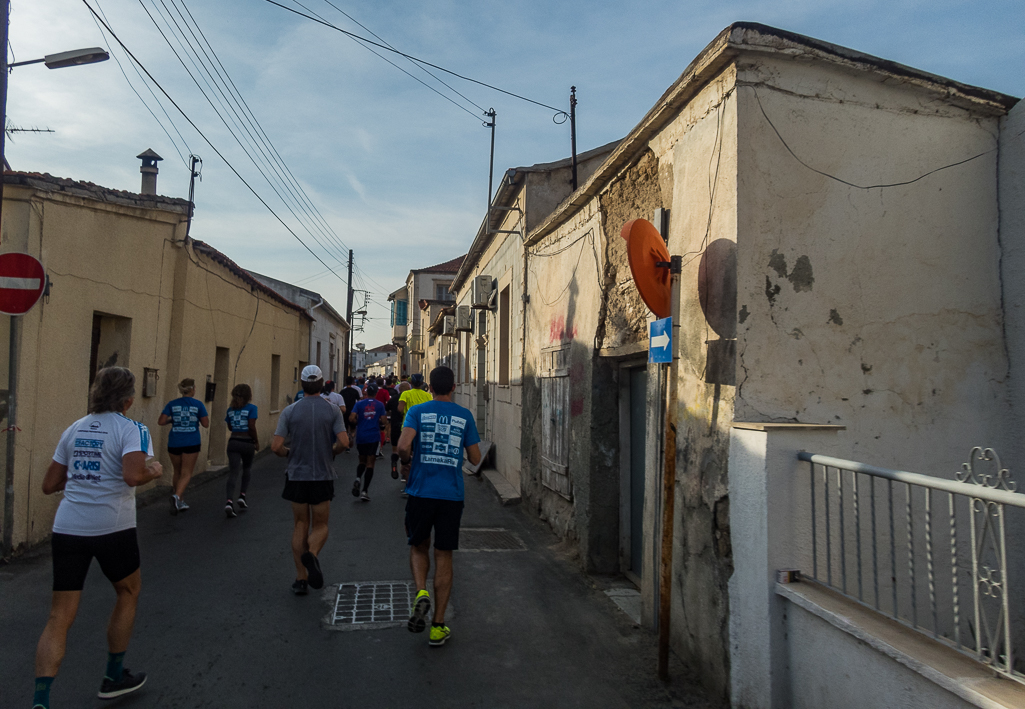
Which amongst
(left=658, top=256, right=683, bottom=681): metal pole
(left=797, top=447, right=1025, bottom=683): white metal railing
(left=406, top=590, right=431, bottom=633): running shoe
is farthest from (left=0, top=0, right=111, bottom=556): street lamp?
(left=797, top=447, right=1025, bottom=683): white metal railing

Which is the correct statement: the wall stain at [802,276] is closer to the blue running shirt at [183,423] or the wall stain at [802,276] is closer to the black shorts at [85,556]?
the black shorts at [85,556]

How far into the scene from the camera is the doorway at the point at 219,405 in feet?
42.4

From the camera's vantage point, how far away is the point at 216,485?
11039mm

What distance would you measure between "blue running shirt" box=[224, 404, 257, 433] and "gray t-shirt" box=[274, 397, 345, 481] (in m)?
3.03

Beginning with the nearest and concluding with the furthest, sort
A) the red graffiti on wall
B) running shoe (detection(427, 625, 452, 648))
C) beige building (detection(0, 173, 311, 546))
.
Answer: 1. running shoe (detection(427, 625, 452, 648))
2. beige building (detection(0, 173, 311, 546))
3. the red graffiti on wall

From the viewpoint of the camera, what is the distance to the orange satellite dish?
13.1 feet

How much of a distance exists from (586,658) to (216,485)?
8.55 meters

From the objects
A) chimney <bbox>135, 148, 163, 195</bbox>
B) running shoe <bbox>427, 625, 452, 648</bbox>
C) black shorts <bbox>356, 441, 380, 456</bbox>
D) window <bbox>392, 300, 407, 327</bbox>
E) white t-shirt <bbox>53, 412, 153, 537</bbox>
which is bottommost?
running shoe <bbox>427, 625, 452, 648</bbox>

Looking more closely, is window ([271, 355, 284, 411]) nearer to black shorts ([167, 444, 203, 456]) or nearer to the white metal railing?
black shorts ([167, 444, 203, 456])

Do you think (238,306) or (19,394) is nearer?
(19,394)

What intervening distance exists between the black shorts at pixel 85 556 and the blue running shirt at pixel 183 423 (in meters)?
4.60

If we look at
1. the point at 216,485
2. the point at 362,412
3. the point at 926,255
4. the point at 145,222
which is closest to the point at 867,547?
the point at 926,255

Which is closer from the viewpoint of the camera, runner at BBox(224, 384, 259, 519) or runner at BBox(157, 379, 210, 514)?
runner at BBox(157, 379, 210, 514)

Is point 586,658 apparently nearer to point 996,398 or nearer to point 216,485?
point 996,398
